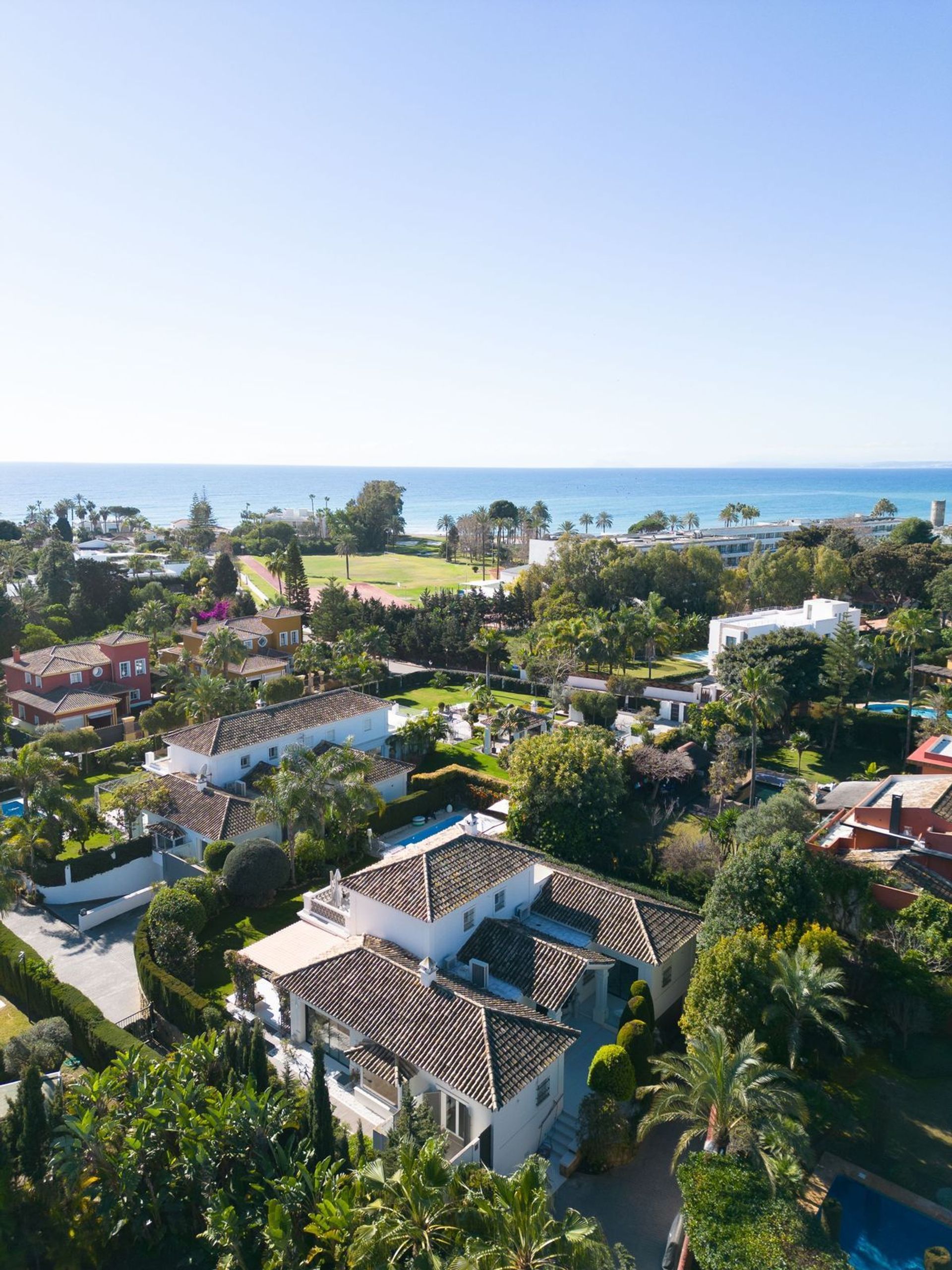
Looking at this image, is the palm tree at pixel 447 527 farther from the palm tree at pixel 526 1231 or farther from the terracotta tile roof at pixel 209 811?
the palm tree at pixel 526 1231

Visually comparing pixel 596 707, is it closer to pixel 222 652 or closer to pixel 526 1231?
pixel 222 652

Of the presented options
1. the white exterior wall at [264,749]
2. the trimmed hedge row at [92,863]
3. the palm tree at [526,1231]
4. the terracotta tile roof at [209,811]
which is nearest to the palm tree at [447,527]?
the white exterior wall at [264,749]

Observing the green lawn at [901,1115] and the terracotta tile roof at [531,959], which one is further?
the terracotta tile roof at [531,959]

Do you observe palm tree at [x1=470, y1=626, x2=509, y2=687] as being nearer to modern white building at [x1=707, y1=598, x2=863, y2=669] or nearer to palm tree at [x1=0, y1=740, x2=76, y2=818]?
modern white building at [x1=707, y1=598, x2=863, y2=669]

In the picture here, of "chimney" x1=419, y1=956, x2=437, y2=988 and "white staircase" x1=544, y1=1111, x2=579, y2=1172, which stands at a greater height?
"chimney" x1=419, y1=956, x2=437, y2=988

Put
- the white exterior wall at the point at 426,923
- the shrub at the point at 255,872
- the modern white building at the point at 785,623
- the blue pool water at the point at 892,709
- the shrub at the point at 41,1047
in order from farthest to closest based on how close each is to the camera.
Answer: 1. the modern white building at the point at 785,623
2. the blue pool water at the point at 892,709
3. the shrub at the point at 255,872
4. the white exterior wall at the point at 426,923
5. the shrub at the point at 41,1047

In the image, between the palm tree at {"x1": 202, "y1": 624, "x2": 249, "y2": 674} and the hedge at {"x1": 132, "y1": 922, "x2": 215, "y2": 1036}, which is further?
the palm tree at {"x1": 202, "y1": 624, "x2": 249, "y2": 674}

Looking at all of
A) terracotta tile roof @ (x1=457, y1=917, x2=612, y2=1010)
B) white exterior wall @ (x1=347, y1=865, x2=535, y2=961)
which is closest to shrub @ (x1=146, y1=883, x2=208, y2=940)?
white exterior wall @ (x1=347, y1=865, x2=535, y2=961)
